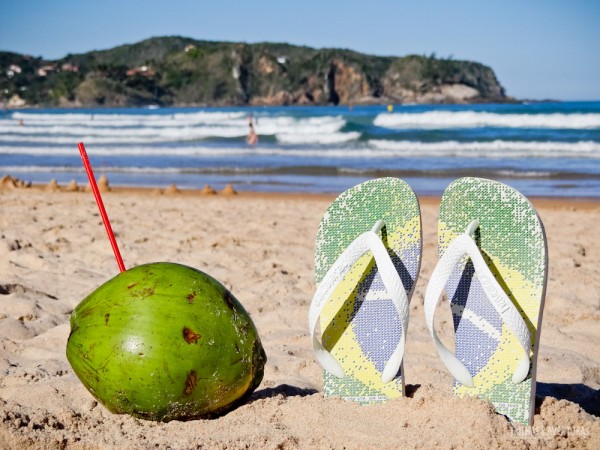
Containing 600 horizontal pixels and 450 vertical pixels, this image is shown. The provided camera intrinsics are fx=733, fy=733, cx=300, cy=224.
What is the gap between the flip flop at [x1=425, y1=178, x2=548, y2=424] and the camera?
2.04 metres

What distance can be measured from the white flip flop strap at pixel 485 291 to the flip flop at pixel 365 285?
16 centimetres

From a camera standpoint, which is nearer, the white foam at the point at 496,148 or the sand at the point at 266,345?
the sand at the point at 266,345

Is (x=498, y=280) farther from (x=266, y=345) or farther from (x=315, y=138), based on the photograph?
(x=315, y=138)

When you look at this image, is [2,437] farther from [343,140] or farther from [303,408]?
[343,140]

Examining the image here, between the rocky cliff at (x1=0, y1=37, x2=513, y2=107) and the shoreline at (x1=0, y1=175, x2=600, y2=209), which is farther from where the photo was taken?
the rocky cliff at (x1=0, y1=37, x2=513, y2=107)

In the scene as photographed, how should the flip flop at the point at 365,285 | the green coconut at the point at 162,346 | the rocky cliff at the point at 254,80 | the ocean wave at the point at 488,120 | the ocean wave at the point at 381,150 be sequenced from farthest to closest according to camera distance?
the rocky cliff at the point at 254,80
the ocean wave at the point at 488,120
the ocean wave at the point at 381,150
the flip flop at the point at 365,285
the green coconut at the point at 162,346

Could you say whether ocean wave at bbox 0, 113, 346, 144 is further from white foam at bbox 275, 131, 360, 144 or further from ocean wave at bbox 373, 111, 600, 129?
ocean wave at bbox 373, 111, 600, 129

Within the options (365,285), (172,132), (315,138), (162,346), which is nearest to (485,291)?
(365,285)

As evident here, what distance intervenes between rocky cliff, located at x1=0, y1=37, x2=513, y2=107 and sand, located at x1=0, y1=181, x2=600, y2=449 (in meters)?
64.0

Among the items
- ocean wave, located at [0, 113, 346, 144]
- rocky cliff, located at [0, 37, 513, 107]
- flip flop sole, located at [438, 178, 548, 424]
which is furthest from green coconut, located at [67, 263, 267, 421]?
rocky cliff, located at [0, 37, 513, 107]

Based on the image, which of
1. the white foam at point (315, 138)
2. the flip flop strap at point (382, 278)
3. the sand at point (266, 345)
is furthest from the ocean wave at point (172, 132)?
the flip flop strap at point (382, 278)

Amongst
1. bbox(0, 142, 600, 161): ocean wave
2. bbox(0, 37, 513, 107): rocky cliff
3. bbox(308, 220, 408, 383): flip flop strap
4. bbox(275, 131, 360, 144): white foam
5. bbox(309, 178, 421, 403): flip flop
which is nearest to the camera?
bbox(308, 220, 408, 383): flip flop strap

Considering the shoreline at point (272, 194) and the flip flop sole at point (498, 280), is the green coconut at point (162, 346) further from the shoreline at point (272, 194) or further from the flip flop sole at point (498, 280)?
the shoreline at point (272, 194)

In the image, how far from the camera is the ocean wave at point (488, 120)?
68.2ft
